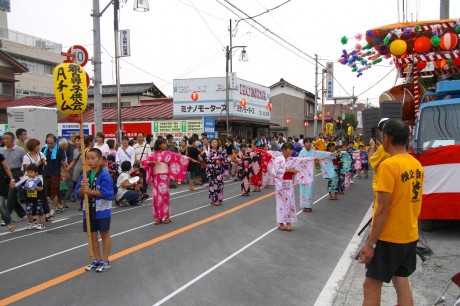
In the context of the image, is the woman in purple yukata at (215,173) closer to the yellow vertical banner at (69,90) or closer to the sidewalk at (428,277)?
the yellow vertical banner at (69,90)

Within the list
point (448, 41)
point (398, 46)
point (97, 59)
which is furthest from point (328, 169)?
point (97, 59)

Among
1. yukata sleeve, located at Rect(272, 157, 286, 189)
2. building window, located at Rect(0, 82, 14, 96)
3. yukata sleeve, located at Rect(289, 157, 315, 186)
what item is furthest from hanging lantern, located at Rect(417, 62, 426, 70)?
building window, located at Rect(0, 82, 14, 96)

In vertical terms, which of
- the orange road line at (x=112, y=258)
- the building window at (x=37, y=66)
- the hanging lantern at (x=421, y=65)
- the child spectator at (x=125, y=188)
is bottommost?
the orange road line at (x=112, y=258)

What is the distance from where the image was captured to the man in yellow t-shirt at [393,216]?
3318 mm

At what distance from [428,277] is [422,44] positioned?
556 centimetres

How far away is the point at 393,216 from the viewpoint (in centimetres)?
339

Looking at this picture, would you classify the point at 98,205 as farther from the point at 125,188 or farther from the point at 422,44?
the point at 422,44

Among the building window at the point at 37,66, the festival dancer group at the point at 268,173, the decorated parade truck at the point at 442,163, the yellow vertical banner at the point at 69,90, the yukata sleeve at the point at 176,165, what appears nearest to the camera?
the yellow vertical banner at the point at 69,90

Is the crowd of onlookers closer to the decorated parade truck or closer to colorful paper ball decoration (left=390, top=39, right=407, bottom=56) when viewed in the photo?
the decorated parade truck

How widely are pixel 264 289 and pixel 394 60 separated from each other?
6950mm

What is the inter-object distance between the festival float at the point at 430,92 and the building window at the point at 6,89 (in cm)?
2799

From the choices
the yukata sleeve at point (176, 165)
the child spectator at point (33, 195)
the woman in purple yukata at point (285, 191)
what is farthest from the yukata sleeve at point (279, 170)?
the child spectator at point (33, 195)

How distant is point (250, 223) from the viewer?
8750 mm

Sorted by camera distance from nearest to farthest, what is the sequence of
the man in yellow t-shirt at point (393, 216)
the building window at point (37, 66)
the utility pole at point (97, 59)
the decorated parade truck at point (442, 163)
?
1. the man in yellow t-shirt at point (393, 216)
2. the decorated parade truck at point (442, 163)
3. the utility pole at point (97, 59)
4. the building window at point (37, 66)
